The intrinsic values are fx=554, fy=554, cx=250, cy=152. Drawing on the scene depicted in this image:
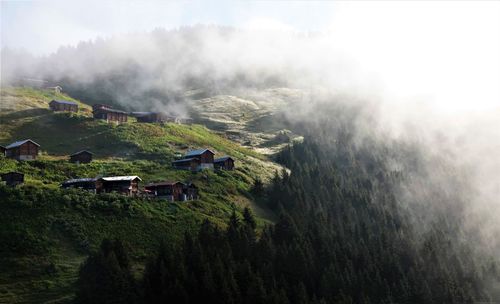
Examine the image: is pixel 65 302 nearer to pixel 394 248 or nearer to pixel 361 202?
pixel 394 248

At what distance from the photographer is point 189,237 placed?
88688 millimetres

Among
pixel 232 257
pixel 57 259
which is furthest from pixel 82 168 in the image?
pixel 232 257

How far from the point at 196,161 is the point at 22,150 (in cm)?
4638

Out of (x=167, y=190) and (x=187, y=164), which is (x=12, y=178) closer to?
(x=167, y=190)

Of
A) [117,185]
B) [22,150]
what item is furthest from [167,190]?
[22,150]

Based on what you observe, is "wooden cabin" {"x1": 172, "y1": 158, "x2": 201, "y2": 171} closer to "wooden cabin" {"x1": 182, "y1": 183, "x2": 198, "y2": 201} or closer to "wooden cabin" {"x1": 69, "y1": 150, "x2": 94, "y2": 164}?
"wooden cabin" {"x1": 182, "y1": 183, "x2": 198, "y2": 201}

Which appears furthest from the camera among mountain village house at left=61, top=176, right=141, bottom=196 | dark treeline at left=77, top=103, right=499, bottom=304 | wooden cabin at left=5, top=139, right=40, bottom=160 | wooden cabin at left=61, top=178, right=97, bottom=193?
wooden cabin at left=5, top=139, right=40, bottom=160

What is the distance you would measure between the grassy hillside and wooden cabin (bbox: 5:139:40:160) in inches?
186

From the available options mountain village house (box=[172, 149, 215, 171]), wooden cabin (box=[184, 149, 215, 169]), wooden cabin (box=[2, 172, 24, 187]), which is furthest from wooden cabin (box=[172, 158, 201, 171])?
wooden cabin (box=[2, 172, 24, 187])

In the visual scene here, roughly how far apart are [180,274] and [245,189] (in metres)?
78.1

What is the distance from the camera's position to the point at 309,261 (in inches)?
4055

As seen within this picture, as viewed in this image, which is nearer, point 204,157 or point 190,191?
point 190,191

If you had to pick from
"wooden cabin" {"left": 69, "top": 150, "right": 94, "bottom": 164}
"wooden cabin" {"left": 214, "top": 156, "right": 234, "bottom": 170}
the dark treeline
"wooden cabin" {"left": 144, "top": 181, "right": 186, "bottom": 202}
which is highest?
"wooden cabin" {"left": 214, "top": 156, "right": 234, "bottom": 170}

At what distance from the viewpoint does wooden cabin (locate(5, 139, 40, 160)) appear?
142m
